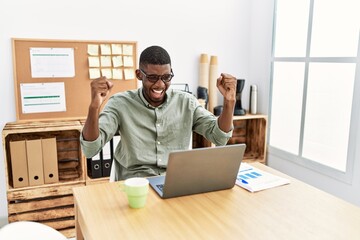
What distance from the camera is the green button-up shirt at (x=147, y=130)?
1.76 m

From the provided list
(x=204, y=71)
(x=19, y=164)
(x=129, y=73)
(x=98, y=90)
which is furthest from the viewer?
(x=204, y=71)

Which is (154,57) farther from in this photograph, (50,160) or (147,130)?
(50,160)

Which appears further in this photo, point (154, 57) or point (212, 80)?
point (212, 80)

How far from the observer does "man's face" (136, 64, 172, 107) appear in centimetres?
175

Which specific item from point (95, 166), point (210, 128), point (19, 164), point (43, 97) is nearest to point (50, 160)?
point (19, 164)

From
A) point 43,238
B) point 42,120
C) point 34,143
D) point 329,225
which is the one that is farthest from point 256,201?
point 42,120

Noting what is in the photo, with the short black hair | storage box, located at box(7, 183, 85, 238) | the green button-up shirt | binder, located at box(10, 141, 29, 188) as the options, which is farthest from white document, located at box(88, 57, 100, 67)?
the short black hair

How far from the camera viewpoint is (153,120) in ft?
6.00

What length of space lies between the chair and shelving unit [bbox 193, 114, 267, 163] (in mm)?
2053

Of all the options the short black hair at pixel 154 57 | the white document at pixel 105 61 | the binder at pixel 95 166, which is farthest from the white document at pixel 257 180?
the white document at pixel 105 61

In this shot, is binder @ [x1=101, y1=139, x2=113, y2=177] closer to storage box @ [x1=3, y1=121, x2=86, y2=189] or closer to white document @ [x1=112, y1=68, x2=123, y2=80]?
storage box @ [x1=3, y1=121, x2=86, y2=189]

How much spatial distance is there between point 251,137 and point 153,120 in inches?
73.0

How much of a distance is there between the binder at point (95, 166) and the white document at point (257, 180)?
1.34 metres

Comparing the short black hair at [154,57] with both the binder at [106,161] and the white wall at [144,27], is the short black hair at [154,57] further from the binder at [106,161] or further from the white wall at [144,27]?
the white wall at [144,27]
